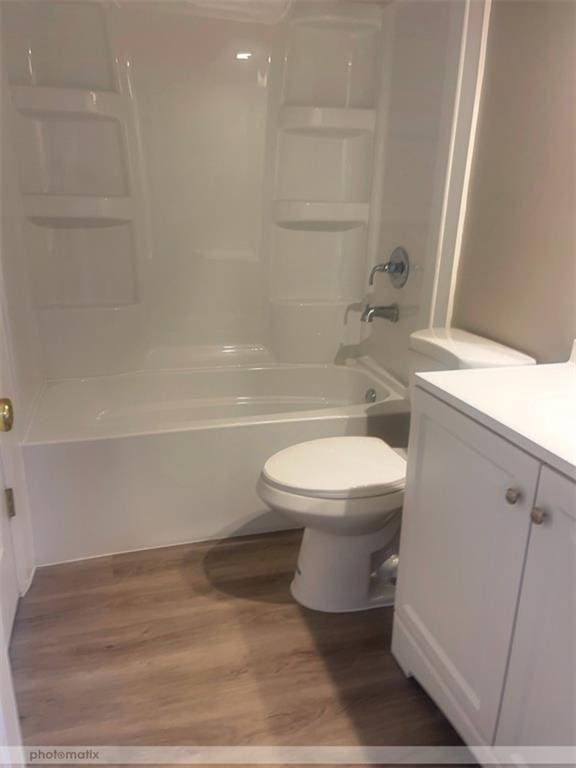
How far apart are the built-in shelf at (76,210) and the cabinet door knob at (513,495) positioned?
6.39 feet

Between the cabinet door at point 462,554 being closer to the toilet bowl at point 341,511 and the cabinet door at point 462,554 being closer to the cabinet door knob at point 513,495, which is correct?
the cabinet door knob at point 513,495

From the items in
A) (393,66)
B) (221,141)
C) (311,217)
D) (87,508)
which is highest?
(393,66)

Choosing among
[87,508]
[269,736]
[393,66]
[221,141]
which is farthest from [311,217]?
[269,736]

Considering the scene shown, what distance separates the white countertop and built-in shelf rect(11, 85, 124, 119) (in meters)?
1.72

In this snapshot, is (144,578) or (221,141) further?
(221,141)

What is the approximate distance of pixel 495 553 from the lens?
1.10 metres

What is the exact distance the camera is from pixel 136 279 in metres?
2.51

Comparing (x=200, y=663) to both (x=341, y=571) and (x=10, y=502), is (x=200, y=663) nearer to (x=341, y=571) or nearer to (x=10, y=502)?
(x=341, y=571)

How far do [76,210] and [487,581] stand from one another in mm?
2015

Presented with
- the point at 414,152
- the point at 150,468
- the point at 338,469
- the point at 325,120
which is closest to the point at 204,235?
the point at 325,120

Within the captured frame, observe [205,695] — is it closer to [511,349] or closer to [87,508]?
[87,508]

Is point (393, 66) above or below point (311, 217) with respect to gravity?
above

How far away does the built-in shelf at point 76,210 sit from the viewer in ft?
7.47

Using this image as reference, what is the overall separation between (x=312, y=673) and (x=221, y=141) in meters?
2.03
